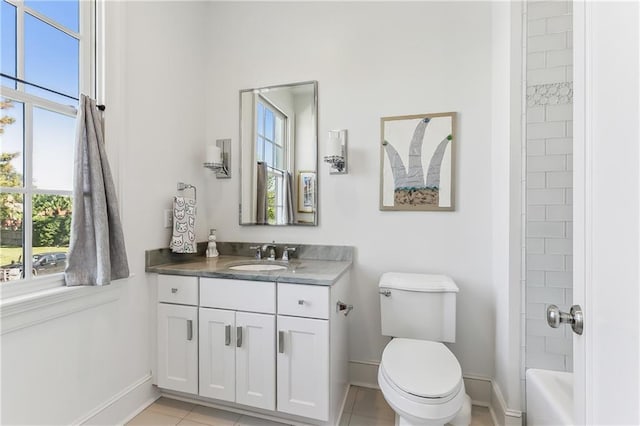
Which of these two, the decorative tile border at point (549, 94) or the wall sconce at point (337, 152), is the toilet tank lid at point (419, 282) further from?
the decorative tile border at point (549, 94)

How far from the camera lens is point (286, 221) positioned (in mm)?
2148

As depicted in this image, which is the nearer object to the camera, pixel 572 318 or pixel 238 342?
pixel 572 318

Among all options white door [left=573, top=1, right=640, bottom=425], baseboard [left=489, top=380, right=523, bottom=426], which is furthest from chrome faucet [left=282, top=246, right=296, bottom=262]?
white door [left=573, top=1, right=640, bottom=425]

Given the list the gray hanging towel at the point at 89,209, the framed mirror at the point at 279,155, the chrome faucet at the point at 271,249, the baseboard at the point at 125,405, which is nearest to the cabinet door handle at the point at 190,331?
the baseboard at the point at 125,405

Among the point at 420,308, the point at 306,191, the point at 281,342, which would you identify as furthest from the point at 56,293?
the point at 420,308

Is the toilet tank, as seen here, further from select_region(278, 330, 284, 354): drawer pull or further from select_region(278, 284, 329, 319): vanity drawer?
select_region(278, 330, 284, 354): drawer pull

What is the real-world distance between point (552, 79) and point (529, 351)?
133 cm

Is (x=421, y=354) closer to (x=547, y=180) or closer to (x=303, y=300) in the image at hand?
(x=303, y=300)

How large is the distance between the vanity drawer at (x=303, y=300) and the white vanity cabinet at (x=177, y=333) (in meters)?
0.54

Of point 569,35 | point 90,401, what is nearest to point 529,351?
point 569,35

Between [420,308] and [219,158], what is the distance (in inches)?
66.3

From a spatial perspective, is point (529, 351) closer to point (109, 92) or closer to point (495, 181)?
point (495, 181)

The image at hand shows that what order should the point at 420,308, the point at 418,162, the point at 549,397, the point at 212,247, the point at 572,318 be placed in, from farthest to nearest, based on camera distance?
the point at 212,247, the point at 418,162, the point at 420,308, the point at 549,397, the point at 572,318

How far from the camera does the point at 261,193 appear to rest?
87.2 inches
